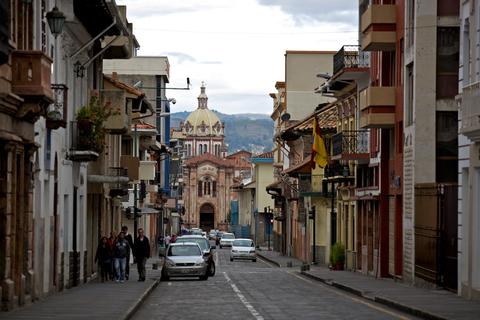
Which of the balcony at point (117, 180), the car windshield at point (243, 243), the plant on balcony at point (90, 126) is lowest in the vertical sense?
the car windshield at point (243, 243)

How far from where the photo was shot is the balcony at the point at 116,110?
4616cm

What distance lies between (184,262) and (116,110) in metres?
7.15

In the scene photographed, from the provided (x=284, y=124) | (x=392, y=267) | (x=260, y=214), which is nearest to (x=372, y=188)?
(x=392, y=267)

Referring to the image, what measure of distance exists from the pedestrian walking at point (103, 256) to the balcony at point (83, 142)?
18.2ft

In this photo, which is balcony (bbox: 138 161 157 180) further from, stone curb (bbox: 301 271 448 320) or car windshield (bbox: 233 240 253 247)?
stone curb (bbox: 301 271 448 320)

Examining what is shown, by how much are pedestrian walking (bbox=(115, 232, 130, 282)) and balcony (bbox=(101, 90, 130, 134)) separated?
3.97 metres

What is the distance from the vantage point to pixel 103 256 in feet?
146

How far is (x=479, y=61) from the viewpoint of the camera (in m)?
32.2

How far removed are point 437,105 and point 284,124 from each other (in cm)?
5969

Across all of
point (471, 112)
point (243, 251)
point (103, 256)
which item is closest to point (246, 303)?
point (471, 112)

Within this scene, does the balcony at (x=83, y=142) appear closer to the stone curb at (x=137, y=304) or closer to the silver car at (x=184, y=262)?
the stone curb at (x=137, y=304)

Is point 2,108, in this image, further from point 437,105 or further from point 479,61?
point 437,105

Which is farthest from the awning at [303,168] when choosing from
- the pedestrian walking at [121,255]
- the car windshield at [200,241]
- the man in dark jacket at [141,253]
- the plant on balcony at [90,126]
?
the plant on balcony at [90,126]

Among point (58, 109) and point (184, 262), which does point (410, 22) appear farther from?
point (58, 109)
